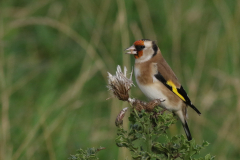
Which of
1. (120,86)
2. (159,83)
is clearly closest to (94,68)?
(159,83)

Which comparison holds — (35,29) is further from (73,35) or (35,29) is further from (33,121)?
(33,121)

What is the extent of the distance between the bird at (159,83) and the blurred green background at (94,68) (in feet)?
1.71

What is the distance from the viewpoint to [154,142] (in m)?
1.83

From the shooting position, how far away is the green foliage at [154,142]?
1.74m

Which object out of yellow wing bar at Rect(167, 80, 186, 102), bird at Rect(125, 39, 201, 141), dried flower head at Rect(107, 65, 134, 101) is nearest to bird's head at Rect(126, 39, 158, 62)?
bird at Rect(125, 39, 201, 141)

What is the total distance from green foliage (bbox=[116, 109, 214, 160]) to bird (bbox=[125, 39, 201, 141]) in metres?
1.25

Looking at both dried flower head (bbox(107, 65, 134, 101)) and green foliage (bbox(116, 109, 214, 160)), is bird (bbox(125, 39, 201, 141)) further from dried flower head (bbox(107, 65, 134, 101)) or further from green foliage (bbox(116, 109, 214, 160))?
green foliage (bbox(116, 109, 214, 160))

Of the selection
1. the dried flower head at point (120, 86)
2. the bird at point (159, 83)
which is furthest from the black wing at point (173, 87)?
the dried flower head at point (120, 86)

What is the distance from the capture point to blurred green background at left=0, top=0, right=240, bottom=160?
11.7 ft

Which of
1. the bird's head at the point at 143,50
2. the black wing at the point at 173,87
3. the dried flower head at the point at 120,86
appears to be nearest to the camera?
the dried flower head at the point at 120,86

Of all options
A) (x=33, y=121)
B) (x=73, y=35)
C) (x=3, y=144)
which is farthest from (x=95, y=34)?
(x=3, y=144)

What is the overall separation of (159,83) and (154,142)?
146 centimetres

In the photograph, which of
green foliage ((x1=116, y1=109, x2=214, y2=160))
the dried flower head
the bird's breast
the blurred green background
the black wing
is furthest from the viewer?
the blurred green background

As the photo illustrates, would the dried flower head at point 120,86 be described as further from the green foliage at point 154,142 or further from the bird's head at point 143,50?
the bird's head at point 143,50
